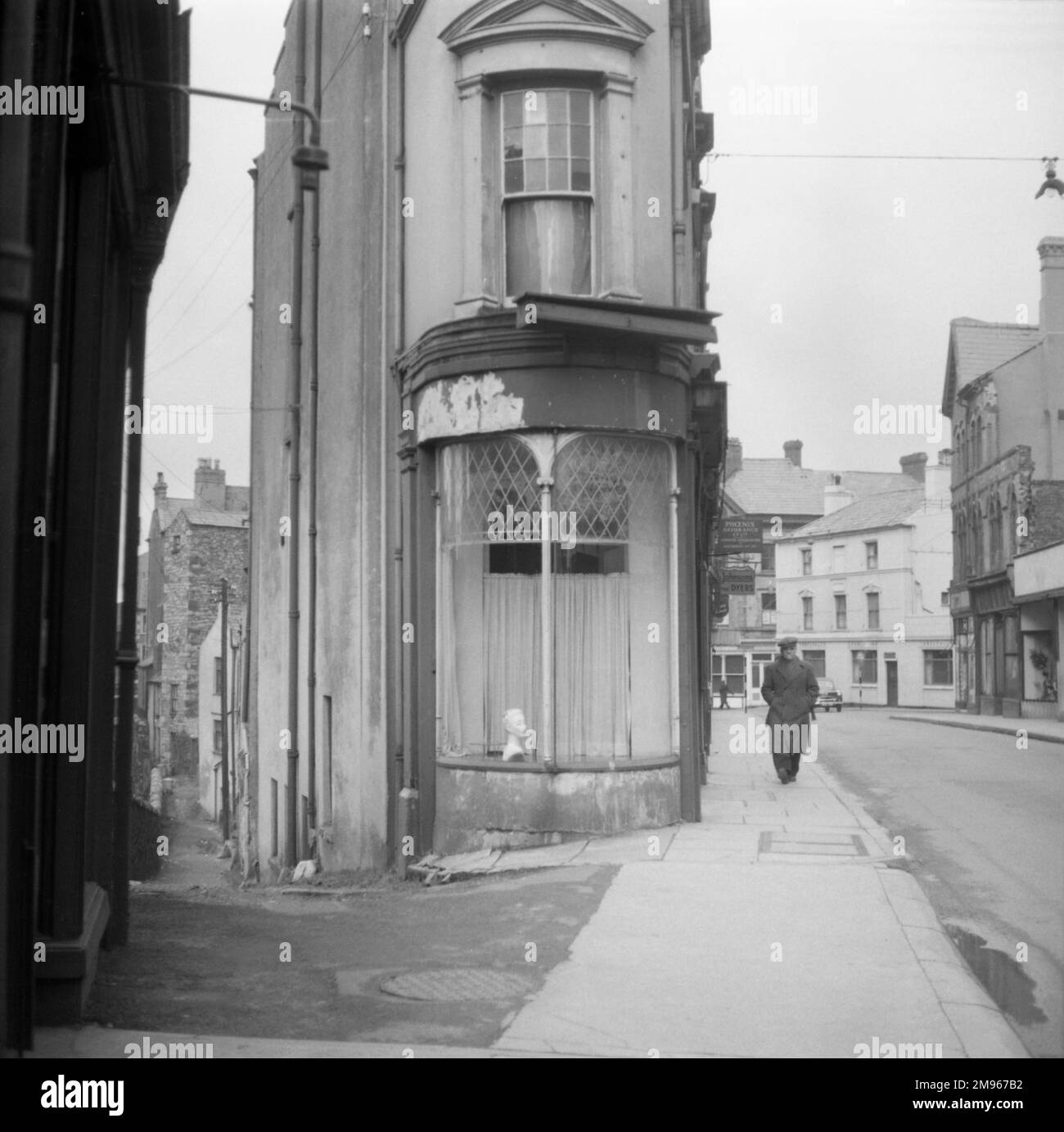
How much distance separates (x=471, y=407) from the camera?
449 inches

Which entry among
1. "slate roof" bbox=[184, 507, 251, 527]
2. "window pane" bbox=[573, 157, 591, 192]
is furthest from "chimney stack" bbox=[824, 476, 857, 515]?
"window pane" bbox=[573, 157, 591, 192]

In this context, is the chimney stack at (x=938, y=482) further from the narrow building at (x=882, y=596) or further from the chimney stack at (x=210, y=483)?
the chimney stack at (x=210, y=483)

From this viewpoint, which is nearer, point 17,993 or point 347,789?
point 17,993

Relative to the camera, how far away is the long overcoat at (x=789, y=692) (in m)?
15.8

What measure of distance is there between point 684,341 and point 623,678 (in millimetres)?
2911

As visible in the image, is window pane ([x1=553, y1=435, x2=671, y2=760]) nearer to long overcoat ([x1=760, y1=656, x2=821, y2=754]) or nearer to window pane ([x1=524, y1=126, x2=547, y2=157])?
window pane ([x1=524, y1=126, x2=547, y2=157])

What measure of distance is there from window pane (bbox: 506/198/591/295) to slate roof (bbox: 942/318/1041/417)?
39070mm

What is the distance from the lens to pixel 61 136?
469cm

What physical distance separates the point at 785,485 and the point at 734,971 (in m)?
72.1

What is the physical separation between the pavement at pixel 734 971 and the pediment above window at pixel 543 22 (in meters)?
6.73

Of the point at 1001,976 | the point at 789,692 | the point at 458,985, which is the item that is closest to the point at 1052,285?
the point at 789,692

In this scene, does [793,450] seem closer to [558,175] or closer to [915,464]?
[915,464]

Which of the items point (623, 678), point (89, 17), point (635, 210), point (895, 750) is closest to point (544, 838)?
point (623, 678)
